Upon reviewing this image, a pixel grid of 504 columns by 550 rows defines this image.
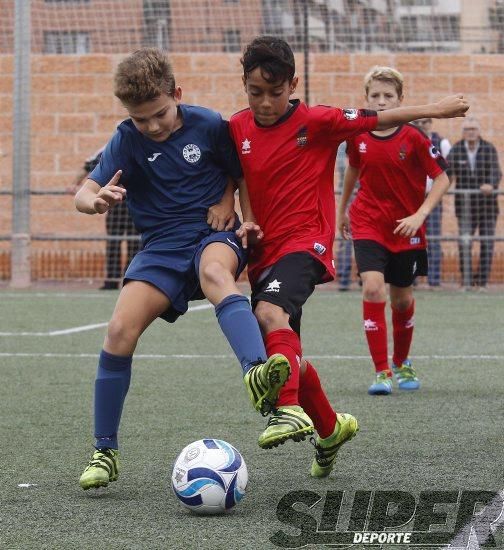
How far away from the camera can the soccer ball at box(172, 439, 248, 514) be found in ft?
12.8

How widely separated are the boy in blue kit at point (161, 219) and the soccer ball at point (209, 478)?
0.93 ft

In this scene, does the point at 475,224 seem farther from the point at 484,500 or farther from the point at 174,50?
the point at 484,500

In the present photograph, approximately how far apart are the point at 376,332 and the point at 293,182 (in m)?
2.60

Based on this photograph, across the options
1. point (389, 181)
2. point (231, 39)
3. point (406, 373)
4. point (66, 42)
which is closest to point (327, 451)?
point (406, 373)

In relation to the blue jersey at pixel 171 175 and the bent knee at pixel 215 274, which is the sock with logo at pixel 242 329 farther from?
the blue jersey at pixel 171 175

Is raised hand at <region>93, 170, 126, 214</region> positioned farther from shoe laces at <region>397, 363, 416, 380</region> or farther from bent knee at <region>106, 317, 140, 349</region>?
shoe laces at <region>397, 363, 416, 380</region>

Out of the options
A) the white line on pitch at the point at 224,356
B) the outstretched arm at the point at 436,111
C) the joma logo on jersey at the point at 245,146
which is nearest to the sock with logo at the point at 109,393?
the joma logo on jersey at the point at 245,146

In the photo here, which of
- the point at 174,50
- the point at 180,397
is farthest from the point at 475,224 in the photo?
the point at 180,397

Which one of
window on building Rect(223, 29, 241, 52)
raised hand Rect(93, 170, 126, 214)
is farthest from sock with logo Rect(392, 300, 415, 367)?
window on building Rect(223, 29, 241, 52)

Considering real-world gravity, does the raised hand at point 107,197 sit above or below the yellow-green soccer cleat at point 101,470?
above

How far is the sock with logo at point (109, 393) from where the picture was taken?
443 cm

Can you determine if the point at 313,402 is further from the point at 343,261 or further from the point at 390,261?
the point at 343,261

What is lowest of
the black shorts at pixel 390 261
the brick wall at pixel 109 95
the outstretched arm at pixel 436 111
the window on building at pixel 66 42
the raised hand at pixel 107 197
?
the black shorts at pixel 390 261

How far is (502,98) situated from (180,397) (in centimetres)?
980
